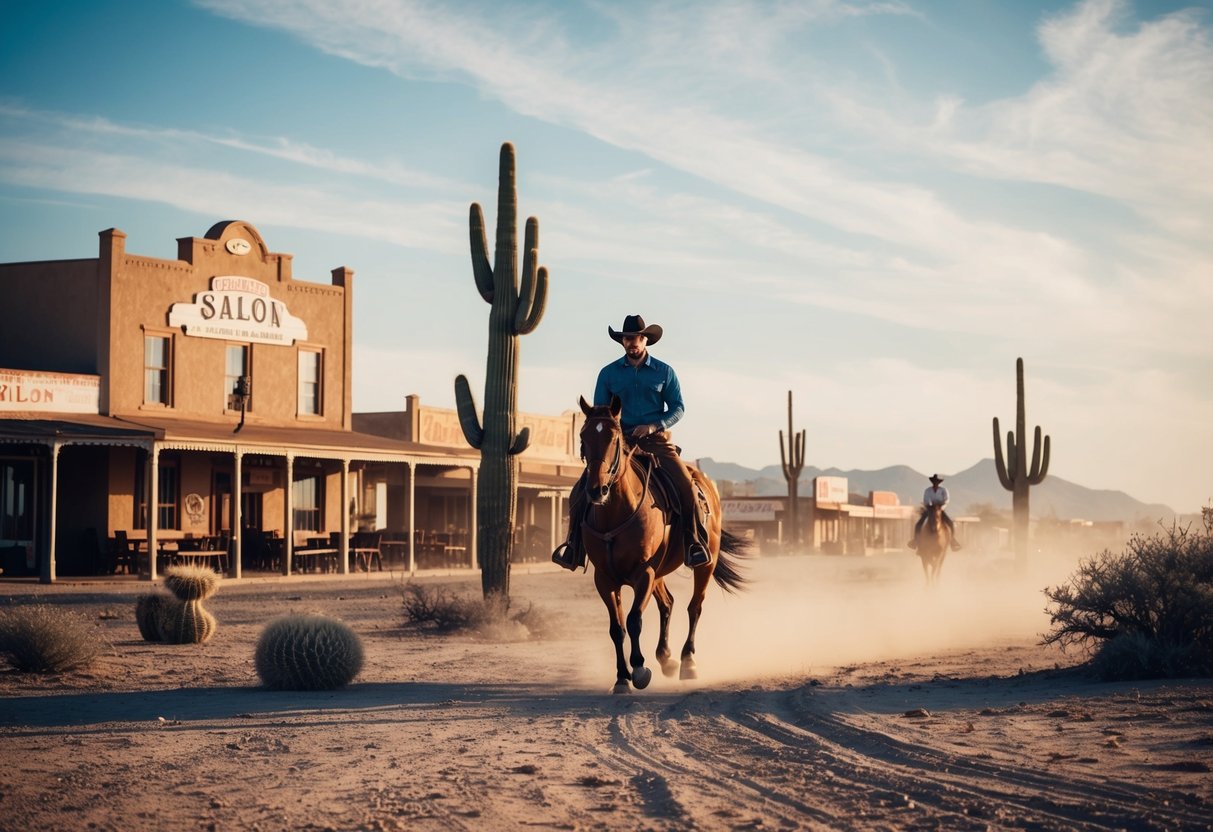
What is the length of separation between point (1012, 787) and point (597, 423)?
475 centimetres

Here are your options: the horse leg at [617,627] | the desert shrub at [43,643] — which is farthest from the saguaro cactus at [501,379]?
the horse leg at [617,627]

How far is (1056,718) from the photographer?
938 cm

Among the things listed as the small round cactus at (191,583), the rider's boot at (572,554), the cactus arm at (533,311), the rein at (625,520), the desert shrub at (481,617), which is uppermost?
the cactus arm at (533,311)

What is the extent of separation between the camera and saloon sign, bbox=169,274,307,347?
32875 mm

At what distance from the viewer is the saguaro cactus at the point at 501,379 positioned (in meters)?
18.8

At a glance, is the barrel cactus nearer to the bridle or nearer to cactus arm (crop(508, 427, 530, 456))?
cactus arm (crop(508, 427, 530, 456))

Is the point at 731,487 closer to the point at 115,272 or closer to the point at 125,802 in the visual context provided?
the point at 115,272

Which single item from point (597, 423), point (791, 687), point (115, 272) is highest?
point (115, 272)

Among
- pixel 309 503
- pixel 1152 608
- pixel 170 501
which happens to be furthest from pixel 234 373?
pixel 1152 608

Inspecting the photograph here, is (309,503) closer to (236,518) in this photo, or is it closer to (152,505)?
(236,518)

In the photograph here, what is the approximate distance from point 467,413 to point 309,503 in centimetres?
1871

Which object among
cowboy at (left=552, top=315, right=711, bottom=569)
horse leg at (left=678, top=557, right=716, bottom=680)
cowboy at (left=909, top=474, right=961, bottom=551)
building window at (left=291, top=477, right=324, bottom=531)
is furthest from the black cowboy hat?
building window at (left=291, top=477, right=324, bottom=531)

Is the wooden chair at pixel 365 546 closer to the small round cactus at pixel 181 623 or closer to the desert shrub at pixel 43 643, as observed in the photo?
the small round cactus at pixel 181 623

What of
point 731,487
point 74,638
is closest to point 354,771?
Answer: point 74,638
